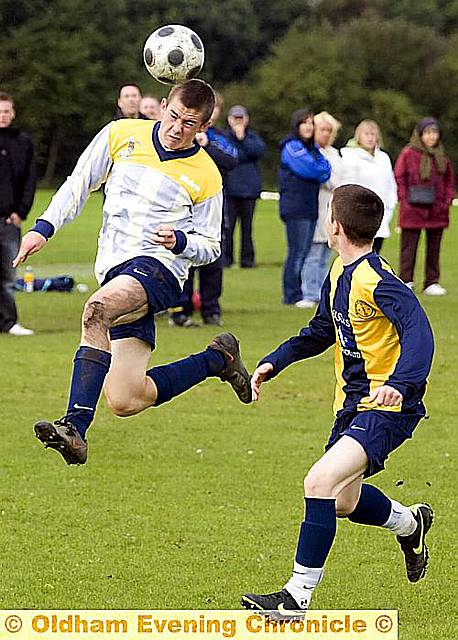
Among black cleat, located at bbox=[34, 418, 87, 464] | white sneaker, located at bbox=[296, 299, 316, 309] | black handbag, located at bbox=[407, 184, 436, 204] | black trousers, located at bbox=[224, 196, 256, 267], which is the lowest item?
black trousers, located at bbox=[224, 196, 256, 267]

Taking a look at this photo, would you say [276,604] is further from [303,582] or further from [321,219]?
[321,219]

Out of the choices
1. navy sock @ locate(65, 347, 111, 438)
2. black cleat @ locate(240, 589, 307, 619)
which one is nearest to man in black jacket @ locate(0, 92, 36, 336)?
navy sock @ locate(65, 347, 111, 438)

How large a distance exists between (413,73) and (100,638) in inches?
2749

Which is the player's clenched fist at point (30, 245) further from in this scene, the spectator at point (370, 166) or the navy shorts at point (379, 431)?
the spectator at point (370, 166)

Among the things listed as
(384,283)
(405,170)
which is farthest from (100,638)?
(405,170)

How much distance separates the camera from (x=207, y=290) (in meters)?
15.7

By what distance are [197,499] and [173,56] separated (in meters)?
2.80

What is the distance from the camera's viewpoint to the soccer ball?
859 centimetres

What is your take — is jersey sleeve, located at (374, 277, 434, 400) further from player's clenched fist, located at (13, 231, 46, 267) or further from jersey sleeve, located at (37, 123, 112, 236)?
jersey sleeve, located at (37, 123, 112, 236)

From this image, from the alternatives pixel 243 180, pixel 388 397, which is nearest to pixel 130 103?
pixel 243 180

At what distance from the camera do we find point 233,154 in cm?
1542

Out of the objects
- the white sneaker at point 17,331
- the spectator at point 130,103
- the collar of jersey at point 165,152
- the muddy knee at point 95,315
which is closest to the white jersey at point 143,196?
the collar of jersey at point 165,152

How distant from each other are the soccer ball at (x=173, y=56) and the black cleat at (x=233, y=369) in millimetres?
1706

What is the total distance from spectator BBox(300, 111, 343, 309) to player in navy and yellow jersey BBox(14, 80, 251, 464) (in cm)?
924
